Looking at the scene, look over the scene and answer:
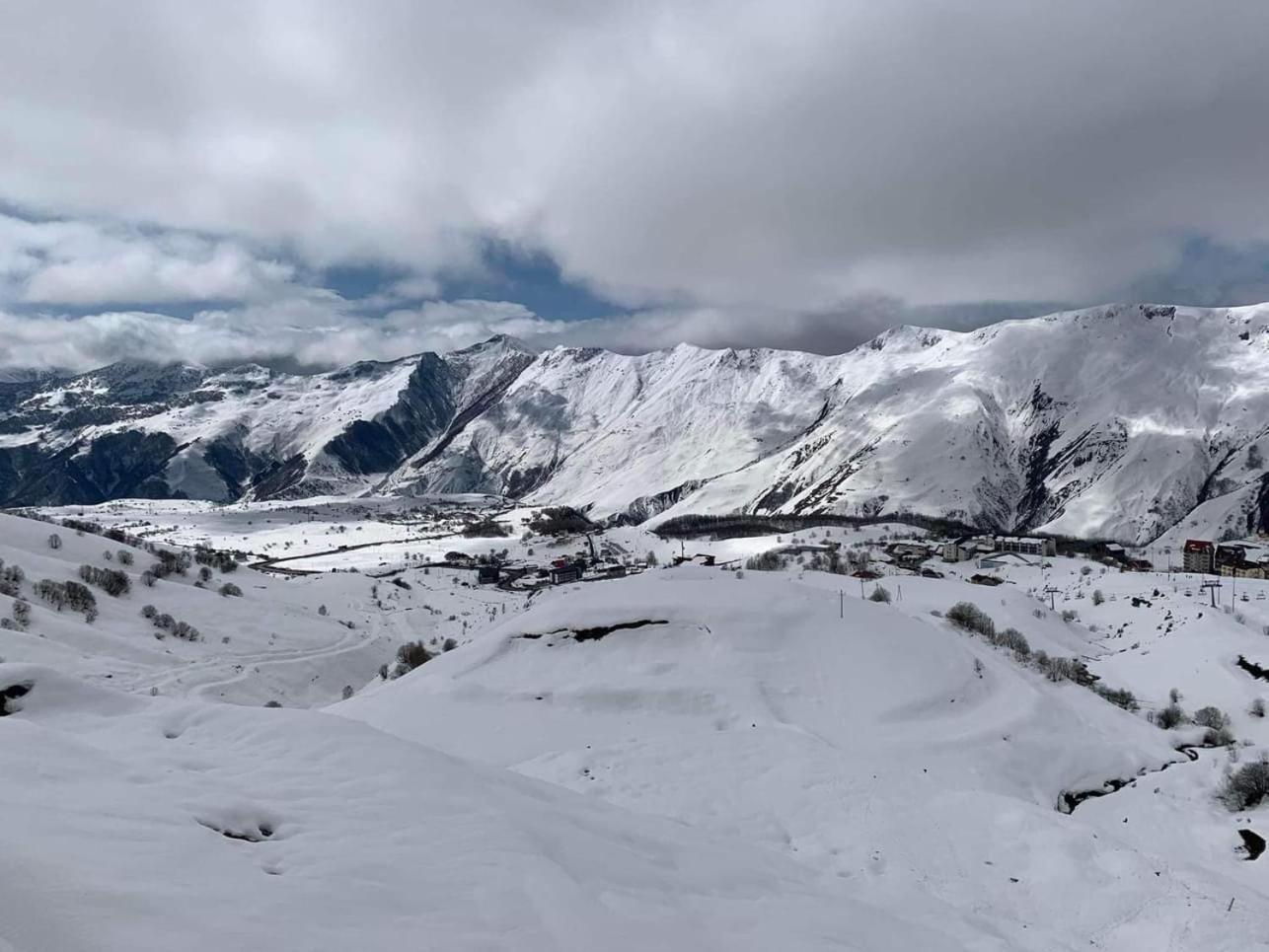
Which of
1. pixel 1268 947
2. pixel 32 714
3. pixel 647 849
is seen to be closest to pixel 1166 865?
pixel 1268 947

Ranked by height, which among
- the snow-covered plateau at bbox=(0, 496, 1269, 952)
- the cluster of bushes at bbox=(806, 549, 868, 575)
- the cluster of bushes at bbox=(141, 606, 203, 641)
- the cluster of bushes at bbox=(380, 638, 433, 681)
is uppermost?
the snow-covered plateau at bbox=(0, 496, 1269, 952)

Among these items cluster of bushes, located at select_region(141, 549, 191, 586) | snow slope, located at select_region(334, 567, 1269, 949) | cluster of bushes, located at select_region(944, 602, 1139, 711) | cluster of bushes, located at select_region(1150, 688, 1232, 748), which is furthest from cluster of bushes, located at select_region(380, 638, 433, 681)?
cluster of bushes, located at select_region(1150, 688, 1232, 748)

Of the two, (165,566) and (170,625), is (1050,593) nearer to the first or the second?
(170,625)

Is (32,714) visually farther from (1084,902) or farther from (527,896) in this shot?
(1084,902)

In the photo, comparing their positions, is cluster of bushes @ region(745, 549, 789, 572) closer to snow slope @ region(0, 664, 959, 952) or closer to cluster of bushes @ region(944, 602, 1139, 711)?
cluster of bushes @ region(944, 602, 1139, 711)

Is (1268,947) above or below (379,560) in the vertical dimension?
above

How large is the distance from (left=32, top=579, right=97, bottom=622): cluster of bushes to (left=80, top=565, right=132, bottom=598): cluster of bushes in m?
4.21

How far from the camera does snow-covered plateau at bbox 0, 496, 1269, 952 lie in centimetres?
738

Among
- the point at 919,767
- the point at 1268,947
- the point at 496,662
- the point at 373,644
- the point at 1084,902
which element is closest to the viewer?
the point at 1268,947

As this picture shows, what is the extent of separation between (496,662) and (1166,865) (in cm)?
2256

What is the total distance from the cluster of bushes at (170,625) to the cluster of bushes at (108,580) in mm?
4319

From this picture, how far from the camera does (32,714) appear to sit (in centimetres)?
1205

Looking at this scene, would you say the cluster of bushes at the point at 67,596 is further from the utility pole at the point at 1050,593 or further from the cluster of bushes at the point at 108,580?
the utility pole at the point at 1050,593

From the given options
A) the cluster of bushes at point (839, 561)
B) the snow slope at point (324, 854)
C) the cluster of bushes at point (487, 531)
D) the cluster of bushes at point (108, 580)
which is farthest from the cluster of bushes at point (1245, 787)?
the cluster of bushes at point (487, 531)
